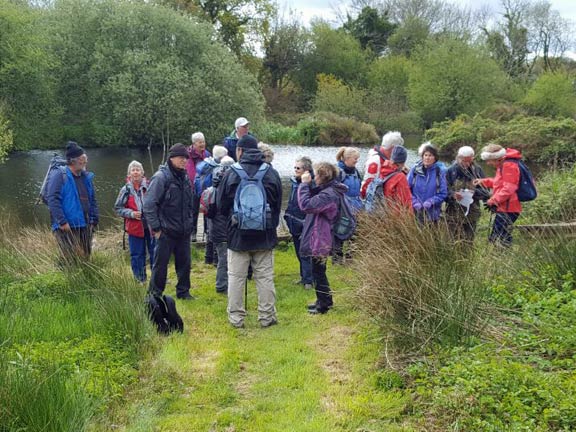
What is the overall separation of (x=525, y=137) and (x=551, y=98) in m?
20.3

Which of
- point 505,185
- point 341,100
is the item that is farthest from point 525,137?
point 341,100

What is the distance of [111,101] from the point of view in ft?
86.6

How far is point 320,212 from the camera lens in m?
5.75

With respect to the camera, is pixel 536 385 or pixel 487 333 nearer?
pixel 536 385

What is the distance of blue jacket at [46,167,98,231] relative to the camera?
6.39 metres

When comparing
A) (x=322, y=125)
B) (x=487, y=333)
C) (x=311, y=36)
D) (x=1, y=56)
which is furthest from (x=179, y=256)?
(x=311, y=36)

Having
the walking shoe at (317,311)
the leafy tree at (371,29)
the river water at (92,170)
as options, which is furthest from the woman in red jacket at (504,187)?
the leafy tree at (371,29)

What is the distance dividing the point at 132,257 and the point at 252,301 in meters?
1.94

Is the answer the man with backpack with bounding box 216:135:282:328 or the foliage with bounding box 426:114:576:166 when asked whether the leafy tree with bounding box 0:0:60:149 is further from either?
the man with backpack with bounding box 216:135:282:328

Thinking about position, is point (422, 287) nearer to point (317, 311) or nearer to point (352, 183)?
point (317, 311)

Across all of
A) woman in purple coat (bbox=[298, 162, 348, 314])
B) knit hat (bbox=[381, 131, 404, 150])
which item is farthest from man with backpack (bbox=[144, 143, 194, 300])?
knit hat (bbox=[381, 131, 404, 150])

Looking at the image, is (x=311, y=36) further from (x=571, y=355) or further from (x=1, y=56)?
(x=571, y=355)

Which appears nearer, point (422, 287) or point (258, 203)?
point (422, 287)

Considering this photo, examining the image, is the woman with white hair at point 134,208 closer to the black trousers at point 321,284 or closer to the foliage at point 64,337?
the foliage at point 64,337
